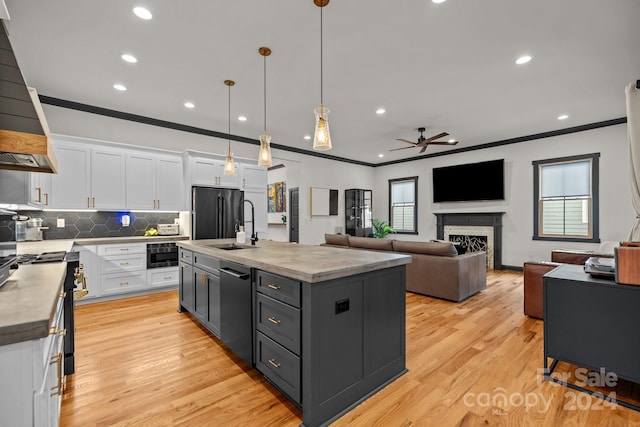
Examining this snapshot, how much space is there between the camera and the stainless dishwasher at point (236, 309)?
2236 millimetres

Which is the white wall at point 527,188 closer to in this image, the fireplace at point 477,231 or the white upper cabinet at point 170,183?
the fireplace at point 477,231

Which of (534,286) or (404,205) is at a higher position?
(404,205)

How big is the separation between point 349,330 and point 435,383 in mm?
889

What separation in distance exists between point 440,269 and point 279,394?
2.97 m

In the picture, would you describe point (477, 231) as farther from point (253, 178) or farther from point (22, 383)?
point (22, 383)

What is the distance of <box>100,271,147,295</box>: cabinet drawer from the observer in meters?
4.23

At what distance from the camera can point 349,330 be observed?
1.88 meters

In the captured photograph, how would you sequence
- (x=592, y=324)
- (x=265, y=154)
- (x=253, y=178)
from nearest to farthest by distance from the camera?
1. (x=592, y=324)
2. (x=265, y=154)
3. (x=253, y=178)

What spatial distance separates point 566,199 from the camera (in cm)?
589

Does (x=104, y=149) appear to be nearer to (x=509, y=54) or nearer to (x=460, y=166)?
(x=509, y=54)

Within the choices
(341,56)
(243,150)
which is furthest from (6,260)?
(243,150)

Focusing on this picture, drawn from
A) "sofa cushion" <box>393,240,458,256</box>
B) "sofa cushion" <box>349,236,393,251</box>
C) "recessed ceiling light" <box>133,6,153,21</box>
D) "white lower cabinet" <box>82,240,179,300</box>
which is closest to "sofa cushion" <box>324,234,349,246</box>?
"sofa cushion" <box>349,236,393,251</box>

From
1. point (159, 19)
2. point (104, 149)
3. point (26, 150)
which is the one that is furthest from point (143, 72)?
point (26, 150)

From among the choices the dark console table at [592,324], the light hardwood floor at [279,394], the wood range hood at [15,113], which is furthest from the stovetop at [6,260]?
the dark console table at [592,324]
